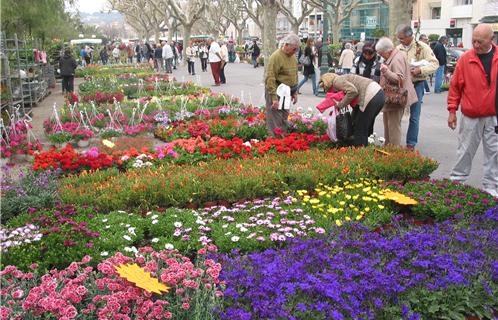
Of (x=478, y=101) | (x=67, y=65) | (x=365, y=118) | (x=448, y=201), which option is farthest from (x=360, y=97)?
(x=67, y=65)

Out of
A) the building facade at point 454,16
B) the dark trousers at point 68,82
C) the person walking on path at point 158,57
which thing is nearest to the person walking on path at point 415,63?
the dark trousers at point 68,82

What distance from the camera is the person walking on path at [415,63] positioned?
8414 millimetres

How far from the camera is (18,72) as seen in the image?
1540 cm

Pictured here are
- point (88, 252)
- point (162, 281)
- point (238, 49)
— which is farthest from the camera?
point (238, 49)

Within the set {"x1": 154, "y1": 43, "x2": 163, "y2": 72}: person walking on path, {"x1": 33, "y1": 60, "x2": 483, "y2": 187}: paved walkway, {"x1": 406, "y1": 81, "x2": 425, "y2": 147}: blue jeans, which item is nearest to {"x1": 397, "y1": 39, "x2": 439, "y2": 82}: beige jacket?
{"x1": 406, "y1": 81, "x2": 425, "y2": 147}: blue jeans

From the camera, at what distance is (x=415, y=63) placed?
852 centimetres

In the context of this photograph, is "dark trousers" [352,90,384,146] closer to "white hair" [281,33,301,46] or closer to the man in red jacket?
the man in red jacket

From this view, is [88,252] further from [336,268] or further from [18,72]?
[18,72]

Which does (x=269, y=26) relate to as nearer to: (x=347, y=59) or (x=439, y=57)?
(x=347, y=59)

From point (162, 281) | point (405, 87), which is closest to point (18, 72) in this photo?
point (405, 87)

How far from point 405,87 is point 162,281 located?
17.9ft

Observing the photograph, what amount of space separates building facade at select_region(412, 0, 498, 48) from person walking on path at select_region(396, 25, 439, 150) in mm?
39471

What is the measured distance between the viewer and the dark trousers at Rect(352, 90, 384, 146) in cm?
743

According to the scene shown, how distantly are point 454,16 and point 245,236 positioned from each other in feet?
182
